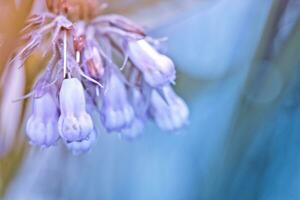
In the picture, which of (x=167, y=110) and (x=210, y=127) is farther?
(x=210, y=127)

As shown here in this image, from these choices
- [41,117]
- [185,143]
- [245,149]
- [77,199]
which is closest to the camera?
[41,117]

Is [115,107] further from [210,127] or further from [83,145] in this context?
[210,127]

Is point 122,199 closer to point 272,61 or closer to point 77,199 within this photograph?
point 77,199

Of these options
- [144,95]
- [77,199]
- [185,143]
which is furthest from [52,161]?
[144,95]

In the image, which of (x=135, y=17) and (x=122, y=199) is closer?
(x=135, y=17)

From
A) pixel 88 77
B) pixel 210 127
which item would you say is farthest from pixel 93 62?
pixel 210 127
